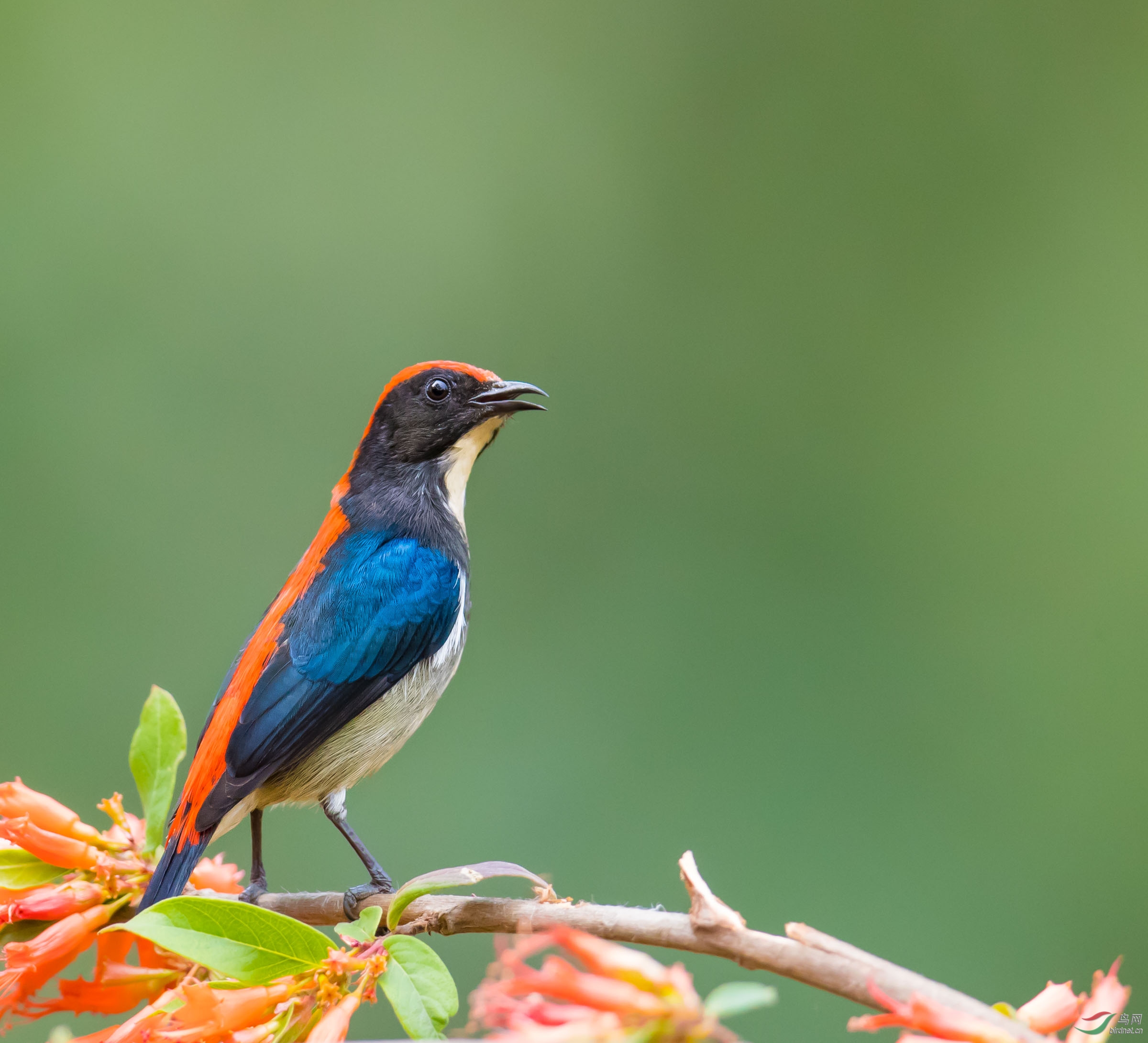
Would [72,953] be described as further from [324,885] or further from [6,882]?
[324,885]

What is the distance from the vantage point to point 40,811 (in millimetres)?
1428

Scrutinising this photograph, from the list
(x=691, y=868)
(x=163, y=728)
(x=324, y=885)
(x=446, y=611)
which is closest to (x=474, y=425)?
(x=446, y=611)

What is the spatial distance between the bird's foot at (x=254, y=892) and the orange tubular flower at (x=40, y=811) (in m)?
0.29

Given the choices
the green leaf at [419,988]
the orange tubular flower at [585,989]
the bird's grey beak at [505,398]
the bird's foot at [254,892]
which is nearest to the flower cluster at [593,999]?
the orange tubular flower at [585,989]

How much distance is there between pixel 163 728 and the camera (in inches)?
63.3

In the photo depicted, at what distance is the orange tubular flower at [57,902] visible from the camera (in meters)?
1.36

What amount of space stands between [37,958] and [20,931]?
0.30 feet

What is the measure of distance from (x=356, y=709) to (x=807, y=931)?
1.22m

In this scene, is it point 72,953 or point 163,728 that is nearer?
point 72,953

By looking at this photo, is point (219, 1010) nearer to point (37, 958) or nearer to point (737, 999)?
point (37, 958)

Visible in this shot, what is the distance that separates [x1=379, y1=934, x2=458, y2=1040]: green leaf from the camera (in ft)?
3.71

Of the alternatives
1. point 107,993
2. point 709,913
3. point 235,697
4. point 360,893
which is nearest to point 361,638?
point 235,697

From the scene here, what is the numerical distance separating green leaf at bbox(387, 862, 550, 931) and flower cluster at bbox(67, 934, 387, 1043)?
0.05 metres

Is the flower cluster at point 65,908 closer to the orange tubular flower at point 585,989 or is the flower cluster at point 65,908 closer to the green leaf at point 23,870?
the green leaf at point 23,870
